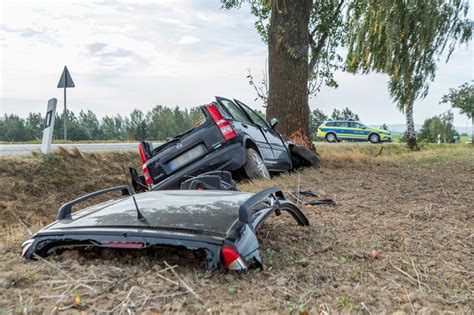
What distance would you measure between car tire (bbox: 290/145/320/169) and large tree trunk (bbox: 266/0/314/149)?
1490 mm

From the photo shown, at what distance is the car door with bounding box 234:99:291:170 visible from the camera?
8.86 m

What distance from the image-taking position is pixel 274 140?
9406 millimetres

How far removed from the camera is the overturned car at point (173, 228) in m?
2.54

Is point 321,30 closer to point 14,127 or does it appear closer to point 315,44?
point 315,44

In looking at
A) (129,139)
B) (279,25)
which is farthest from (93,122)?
(279,25)

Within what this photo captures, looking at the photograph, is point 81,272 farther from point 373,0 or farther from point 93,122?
point 93,122

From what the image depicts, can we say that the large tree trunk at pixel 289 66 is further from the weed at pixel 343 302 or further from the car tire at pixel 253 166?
the weed at pixel 343 302

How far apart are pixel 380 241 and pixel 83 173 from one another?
711cm

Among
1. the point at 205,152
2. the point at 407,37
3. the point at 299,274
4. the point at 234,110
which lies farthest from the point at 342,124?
the point at 299,274

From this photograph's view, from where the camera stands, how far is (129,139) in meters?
22.4

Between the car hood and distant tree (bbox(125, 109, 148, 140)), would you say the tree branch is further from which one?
the car hood

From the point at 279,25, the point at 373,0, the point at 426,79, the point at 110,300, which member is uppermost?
the point at 373,0

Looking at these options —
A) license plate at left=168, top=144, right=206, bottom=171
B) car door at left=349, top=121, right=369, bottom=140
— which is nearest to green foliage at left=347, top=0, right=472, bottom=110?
license plate at left=168, top=144, right=206, bottom=171

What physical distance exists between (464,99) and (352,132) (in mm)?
12801
